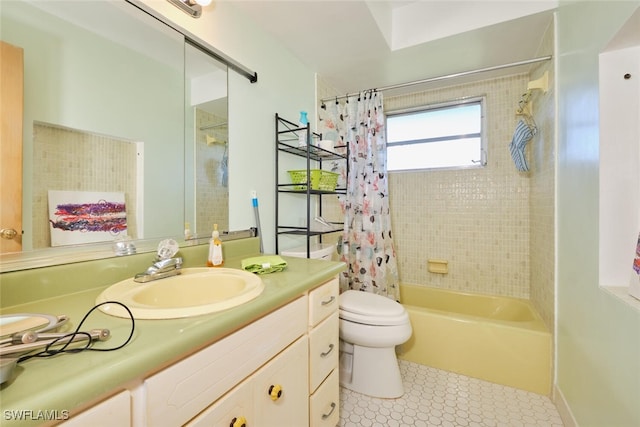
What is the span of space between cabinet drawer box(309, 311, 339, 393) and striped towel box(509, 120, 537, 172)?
1.79 metres

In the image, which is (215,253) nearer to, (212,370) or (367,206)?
(212,370)

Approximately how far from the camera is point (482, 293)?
2309mm

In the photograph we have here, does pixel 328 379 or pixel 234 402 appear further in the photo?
pixel 328 379

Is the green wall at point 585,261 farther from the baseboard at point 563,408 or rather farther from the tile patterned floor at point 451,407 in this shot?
the tile patterned floor at point 451,407

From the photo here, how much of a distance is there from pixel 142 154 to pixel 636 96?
184 cm

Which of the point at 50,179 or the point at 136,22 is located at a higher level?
the point at 136,22

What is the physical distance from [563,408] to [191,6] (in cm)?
266

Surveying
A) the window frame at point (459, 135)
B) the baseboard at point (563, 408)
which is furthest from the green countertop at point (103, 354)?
the window frame at point (459, 135)

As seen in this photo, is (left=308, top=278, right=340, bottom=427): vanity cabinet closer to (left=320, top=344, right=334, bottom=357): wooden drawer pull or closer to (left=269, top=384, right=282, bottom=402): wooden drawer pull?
(left=320, top=344, right=334, bottom=357): wooden drawer pull

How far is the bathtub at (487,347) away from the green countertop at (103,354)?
1.42m

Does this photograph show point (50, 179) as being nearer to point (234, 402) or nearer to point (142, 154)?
point (142, 154)

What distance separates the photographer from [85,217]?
Answer: 0.91m

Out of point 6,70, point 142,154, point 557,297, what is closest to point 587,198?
point 557,297

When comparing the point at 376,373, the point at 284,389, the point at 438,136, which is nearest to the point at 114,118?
the point at 284,389
